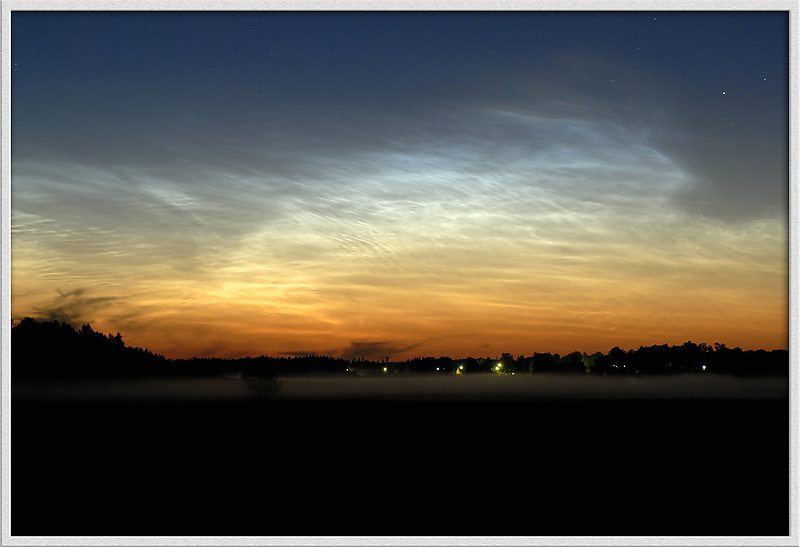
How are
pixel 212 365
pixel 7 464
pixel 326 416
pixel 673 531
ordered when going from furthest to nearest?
pixel 212 365 → pixel 326 416 → pixel 673 531 → pixel 7 464

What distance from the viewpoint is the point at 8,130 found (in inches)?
404

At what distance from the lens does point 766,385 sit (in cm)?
14475

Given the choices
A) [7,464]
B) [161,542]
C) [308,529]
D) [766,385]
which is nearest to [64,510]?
[308,529]

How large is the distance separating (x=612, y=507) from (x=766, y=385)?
145 m

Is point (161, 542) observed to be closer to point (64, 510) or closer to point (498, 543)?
point (498, 543)

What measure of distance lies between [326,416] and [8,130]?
81842 millimetres

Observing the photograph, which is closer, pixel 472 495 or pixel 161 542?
pixel 161 542

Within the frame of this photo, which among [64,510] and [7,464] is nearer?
[7,464]

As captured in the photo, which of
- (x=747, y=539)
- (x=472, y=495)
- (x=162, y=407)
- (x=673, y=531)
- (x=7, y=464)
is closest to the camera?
(x=747, y=539)

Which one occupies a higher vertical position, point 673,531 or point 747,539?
point 747,539

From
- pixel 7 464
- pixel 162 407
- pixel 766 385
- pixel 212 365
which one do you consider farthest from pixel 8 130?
pixel 766 385

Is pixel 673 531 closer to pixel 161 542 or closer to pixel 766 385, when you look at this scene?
pixel 161 542

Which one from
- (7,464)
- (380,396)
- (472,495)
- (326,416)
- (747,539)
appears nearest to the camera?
(747,539)

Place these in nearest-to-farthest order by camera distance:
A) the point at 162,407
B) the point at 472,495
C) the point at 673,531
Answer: the point at 673,531
the point at 472,495
the point at 162,407
